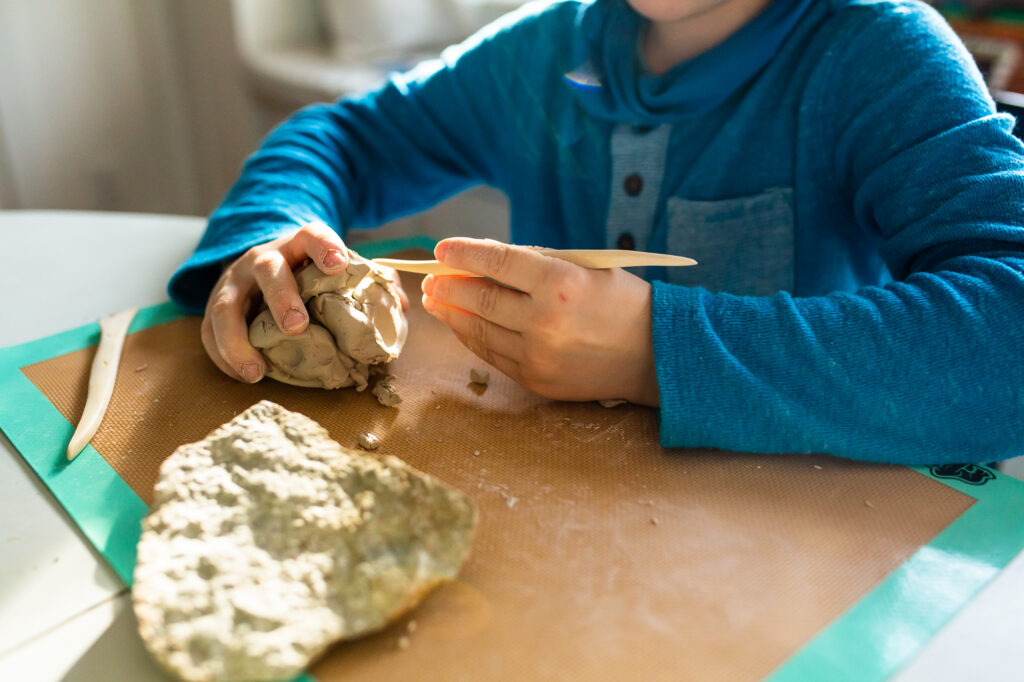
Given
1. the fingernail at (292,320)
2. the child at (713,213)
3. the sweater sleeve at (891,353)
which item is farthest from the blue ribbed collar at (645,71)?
the fingernail at (292,320)

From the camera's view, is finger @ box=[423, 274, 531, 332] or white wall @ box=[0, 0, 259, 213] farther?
white wall @ box=[0, 0, 259, 213]

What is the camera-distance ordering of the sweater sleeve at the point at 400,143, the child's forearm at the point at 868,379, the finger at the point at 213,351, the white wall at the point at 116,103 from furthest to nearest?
1. the white wall at the point at 116,103
2. the sweater sleeve at the point at 400,143
3. the finger at the point at 213,351
4. the child's forearm at the point at 868,379

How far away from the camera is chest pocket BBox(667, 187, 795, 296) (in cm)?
82

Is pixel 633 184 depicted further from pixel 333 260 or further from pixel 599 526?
pixel 599 526

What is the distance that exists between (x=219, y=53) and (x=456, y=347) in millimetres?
1306

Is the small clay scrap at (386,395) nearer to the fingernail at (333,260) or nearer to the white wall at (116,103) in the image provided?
the fingernail at (333,260)

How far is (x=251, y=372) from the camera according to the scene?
2.11 feet

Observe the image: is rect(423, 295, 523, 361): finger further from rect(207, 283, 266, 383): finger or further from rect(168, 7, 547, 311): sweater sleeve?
rect(168, 7, 547, 311): sweater sleeve

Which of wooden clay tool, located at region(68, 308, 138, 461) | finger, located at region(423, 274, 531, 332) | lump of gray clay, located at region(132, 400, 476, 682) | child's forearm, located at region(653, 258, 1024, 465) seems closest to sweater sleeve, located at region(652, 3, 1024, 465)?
child's forearm, located at region(653, 258, 1024, 465)

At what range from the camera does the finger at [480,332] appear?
636 millimetres

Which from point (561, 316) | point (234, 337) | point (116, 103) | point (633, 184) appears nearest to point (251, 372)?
point (234, 337)

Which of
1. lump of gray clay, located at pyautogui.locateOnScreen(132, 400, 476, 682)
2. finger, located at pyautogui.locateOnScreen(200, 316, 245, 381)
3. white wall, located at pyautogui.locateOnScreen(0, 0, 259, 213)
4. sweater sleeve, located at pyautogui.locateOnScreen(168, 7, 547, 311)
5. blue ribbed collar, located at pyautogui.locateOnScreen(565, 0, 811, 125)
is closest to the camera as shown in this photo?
lump of gray clay, located at pyautogui.locateOnScreen(132, 400, 476, 682)

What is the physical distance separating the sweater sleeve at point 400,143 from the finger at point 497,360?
29cm

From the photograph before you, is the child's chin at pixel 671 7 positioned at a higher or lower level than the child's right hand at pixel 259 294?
higher
